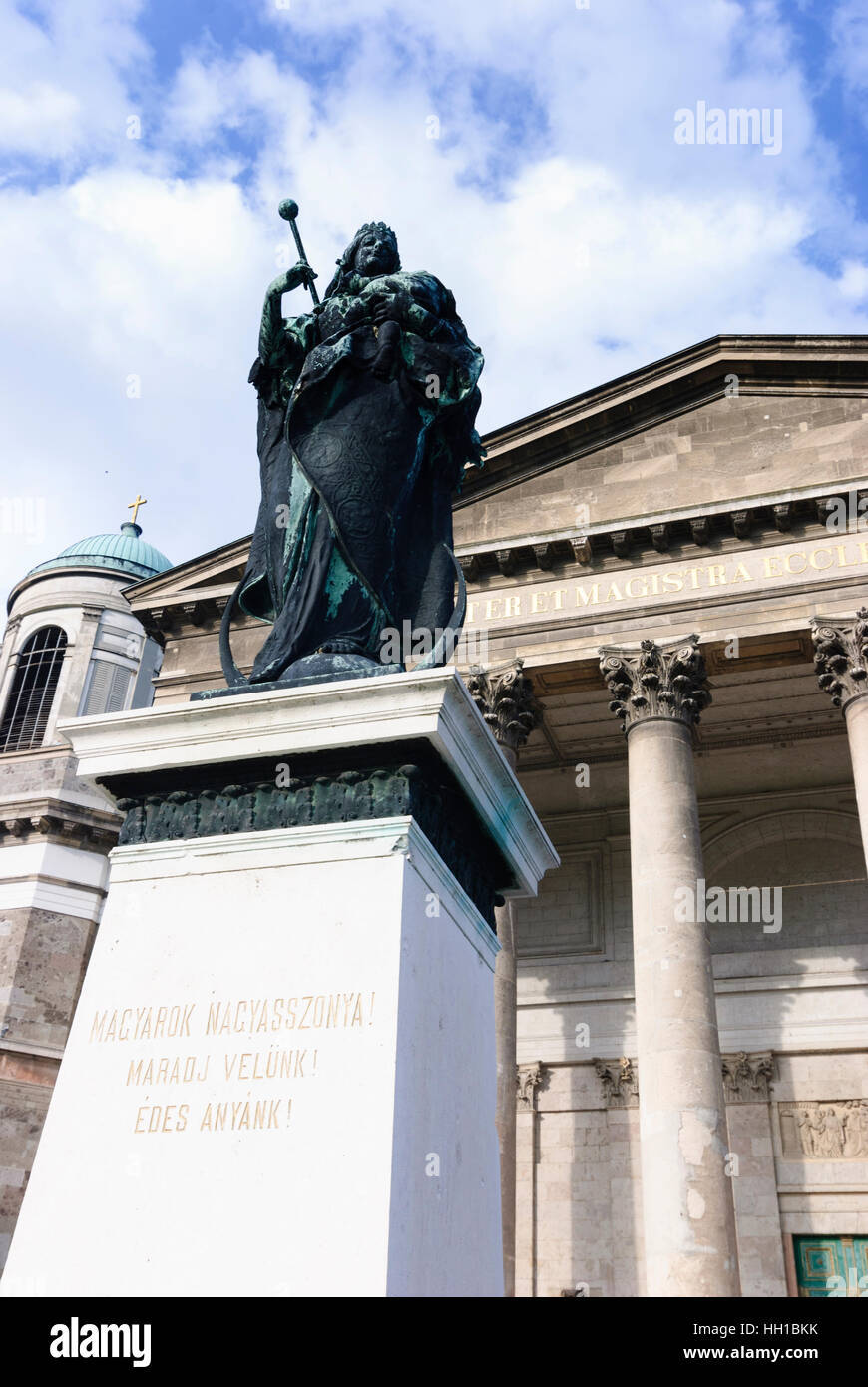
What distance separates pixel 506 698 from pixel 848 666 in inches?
199

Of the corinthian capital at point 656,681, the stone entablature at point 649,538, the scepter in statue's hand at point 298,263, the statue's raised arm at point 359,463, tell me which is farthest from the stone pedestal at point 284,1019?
the stone entablature at point 649,538

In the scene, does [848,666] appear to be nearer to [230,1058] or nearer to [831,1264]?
[831,1264]

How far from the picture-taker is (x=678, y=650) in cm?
1925

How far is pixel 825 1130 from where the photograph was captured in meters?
21.5

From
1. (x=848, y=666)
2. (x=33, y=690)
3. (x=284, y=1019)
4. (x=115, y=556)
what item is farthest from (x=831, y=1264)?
(x=115, y=556)

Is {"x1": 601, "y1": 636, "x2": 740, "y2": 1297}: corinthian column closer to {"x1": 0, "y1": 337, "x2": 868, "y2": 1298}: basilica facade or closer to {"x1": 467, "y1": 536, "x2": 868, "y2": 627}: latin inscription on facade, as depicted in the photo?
{"x1": 0, "y1": 337, "x2": 868, "y2": 1298}: basilica facade

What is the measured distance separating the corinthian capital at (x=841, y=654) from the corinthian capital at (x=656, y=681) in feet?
5.64

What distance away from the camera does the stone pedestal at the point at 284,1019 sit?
3123 mm

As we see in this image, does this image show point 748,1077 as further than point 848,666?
Yes

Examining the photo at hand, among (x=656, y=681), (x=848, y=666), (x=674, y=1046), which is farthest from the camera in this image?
(x=656, y=681)
